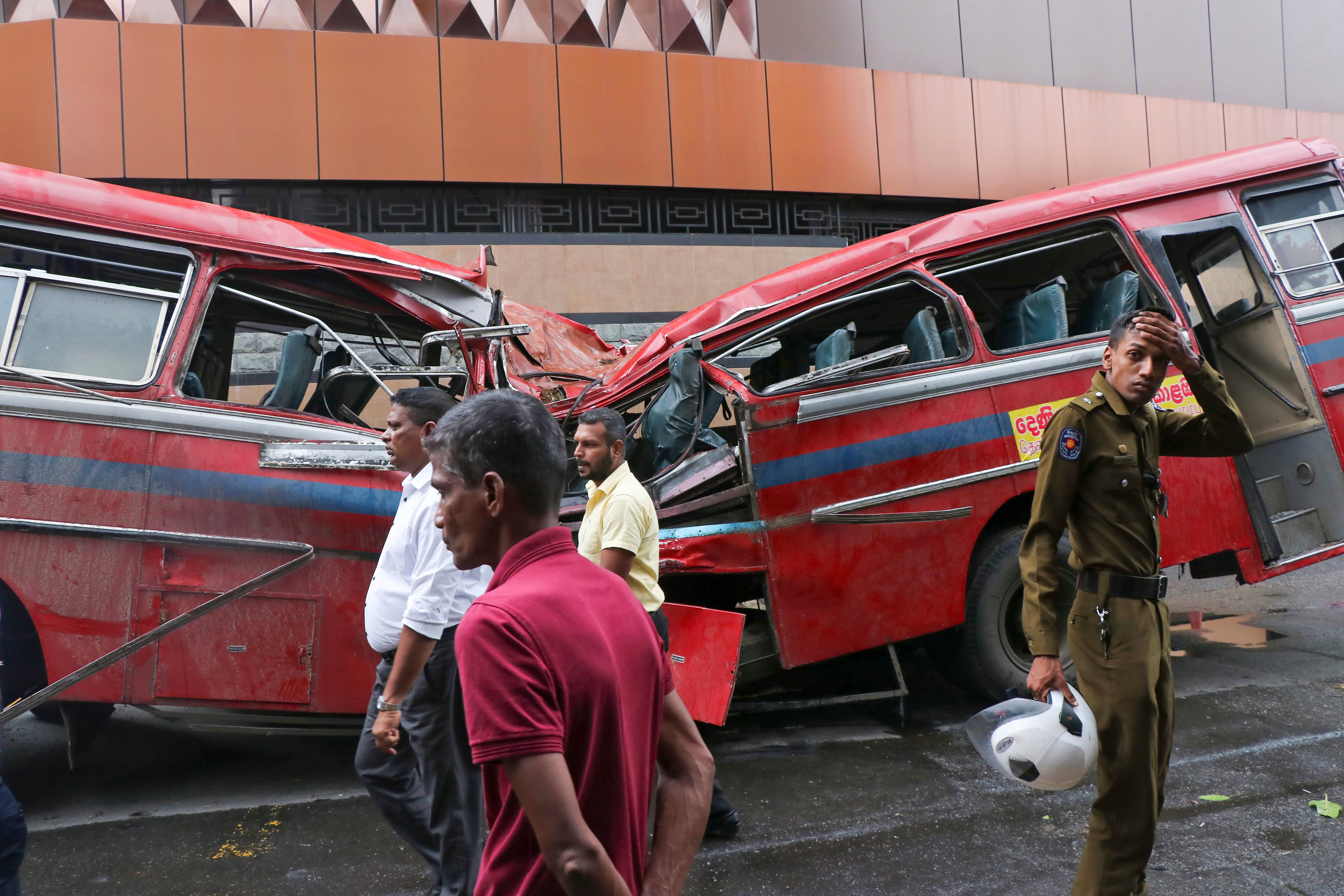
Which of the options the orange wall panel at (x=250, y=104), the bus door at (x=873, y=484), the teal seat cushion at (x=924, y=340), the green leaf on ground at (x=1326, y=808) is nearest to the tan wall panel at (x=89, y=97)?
the orange wall panel at (x=250, y=104)

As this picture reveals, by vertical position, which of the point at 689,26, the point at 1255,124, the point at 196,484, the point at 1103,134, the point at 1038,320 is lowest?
the point at 196,484

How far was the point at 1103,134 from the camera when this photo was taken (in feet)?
42.2

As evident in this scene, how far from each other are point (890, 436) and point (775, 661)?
121 centimetres

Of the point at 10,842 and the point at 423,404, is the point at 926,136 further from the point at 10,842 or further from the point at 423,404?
the point at 10,842

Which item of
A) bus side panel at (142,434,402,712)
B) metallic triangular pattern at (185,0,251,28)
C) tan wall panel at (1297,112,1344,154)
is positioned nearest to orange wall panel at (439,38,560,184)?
metallic triangular pattern at (185,0,251,28)

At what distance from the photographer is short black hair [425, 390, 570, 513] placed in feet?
4.54

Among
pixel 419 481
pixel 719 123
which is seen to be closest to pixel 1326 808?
pixel 419 481

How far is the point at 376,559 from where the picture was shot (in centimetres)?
425

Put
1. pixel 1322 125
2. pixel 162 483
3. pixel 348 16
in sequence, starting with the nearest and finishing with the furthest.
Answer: pixel 162 483 → pixel 348 16 → pixel 1322 125

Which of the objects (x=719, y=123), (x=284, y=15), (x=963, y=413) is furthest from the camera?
(x=719, y=123)

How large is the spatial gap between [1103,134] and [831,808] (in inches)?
463

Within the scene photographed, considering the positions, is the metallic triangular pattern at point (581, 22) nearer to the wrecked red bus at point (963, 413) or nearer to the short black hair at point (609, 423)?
the wrecked red bus at point (963, 413)

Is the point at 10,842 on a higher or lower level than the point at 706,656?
lower

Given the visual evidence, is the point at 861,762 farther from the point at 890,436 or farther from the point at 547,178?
the point at 547,178
